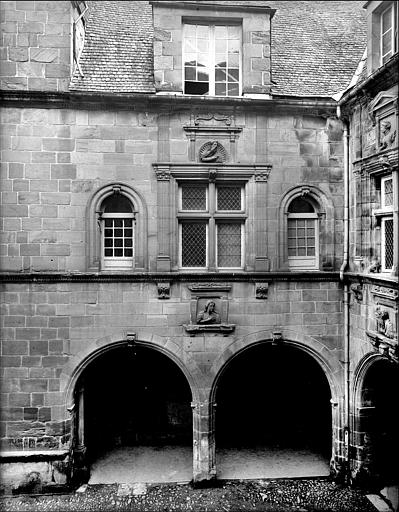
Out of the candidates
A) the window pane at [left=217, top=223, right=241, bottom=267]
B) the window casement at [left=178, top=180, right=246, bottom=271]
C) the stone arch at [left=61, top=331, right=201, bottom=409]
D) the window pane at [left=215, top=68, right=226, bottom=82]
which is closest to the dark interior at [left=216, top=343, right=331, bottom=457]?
the stone arch at [left=61, top=331, right=201, bottom=409]

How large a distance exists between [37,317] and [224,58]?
6.71 m

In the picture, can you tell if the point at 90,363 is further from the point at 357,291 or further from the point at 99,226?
the point at 357,291

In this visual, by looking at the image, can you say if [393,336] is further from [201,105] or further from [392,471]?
[201,105]

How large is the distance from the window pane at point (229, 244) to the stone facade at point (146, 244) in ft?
0.87

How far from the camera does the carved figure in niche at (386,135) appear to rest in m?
8.12

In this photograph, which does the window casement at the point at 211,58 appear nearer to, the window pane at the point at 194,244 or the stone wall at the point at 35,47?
the stone wall at the point at 35,47

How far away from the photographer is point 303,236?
999 centimetres

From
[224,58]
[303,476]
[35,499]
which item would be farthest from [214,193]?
[35,499]

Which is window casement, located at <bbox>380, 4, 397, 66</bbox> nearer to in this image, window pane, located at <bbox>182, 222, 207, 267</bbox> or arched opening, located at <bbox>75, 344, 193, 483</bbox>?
window pane, located at <bbox>182, 222, 207, 267</bbox>

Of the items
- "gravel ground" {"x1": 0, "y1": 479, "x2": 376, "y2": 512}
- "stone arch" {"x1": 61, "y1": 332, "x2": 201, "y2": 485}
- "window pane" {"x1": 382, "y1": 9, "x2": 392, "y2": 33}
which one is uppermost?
"window pane" {"x1": 382, "y1": 9, "x2": 392, "y2": 33}

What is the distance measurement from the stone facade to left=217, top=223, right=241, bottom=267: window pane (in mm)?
265

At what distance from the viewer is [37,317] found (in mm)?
9297

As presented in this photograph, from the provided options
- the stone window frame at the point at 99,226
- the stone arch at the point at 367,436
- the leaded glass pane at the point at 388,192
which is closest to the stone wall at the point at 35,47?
the stone window frame at the point at 99,226

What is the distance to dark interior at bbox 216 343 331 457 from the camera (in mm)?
12117
